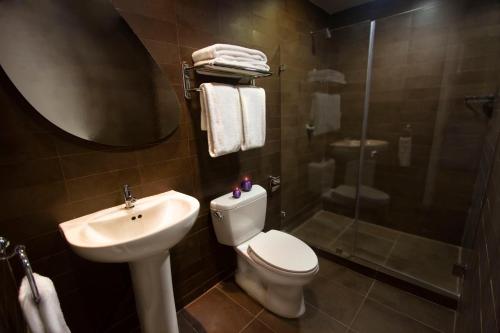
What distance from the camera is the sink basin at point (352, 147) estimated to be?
230cm

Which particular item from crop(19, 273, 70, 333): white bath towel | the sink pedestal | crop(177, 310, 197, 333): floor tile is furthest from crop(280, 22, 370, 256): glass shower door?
crop(19, 273, 70, 333): white bath towel

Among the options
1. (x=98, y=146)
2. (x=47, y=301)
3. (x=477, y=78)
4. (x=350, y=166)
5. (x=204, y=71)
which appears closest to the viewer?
(x=47, y=301)

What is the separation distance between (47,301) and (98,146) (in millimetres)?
645

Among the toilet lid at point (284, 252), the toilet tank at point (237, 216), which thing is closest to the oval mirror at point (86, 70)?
the toilet tank at point (237, 216)

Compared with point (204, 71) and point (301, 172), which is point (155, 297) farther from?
point (301, 172)

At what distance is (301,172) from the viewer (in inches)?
95.9

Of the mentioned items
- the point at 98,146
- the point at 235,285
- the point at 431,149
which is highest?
the point at 98,146

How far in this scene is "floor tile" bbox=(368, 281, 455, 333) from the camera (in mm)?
1393

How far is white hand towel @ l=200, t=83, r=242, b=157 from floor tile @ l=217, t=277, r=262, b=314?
1.07m

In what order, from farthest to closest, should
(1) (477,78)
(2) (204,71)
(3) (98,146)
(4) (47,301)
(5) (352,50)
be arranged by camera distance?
(5) (352,50) < (1) (477,78) < (2) (204,71) < (3) (98,146) < (4) (47,301)

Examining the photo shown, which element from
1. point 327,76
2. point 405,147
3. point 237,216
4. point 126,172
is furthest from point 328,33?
point 126,172

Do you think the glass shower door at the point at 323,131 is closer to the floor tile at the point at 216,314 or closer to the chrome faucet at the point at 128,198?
the floor tile at the point at 216,314

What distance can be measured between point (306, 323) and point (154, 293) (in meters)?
0.95

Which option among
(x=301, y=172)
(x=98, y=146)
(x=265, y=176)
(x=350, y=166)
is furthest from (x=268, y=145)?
(x=98, y=146)
